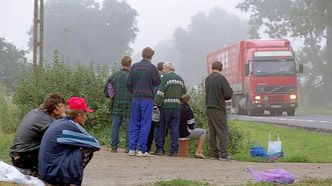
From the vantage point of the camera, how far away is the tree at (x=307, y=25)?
50406 millimetres

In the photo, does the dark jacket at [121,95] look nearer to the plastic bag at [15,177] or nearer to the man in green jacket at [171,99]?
the man in green jacket at [171,99]

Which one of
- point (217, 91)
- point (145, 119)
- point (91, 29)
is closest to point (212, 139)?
point (217, 91)

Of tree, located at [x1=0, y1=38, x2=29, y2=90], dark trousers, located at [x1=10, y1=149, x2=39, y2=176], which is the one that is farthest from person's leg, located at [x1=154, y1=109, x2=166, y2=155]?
tree, located at [x1=0, y1=38, x2=29, y2=90]

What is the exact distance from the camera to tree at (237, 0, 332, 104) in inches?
1984

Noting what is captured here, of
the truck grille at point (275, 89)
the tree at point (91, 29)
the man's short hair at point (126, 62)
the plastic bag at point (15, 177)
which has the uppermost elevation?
the tree at point (91, 29)

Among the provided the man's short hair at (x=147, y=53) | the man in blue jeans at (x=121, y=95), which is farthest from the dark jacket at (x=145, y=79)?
the man in blue jeans at (x=121, y=95)

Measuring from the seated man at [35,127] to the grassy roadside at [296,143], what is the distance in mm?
6032

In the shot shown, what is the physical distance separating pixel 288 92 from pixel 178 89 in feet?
72.0

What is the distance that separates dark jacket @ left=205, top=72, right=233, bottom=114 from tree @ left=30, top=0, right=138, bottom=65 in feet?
271

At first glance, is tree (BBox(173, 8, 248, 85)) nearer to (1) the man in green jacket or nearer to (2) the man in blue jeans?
(2) the man in blue jeans

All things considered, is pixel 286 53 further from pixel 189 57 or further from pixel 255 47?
pixel 189 57

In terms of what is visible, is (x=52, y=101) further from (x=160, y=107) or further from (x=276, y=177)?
(x=160, y=107)

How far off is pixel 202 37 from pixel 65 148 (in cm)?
13102

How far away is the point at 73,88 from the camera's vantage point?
1720 centimetres
